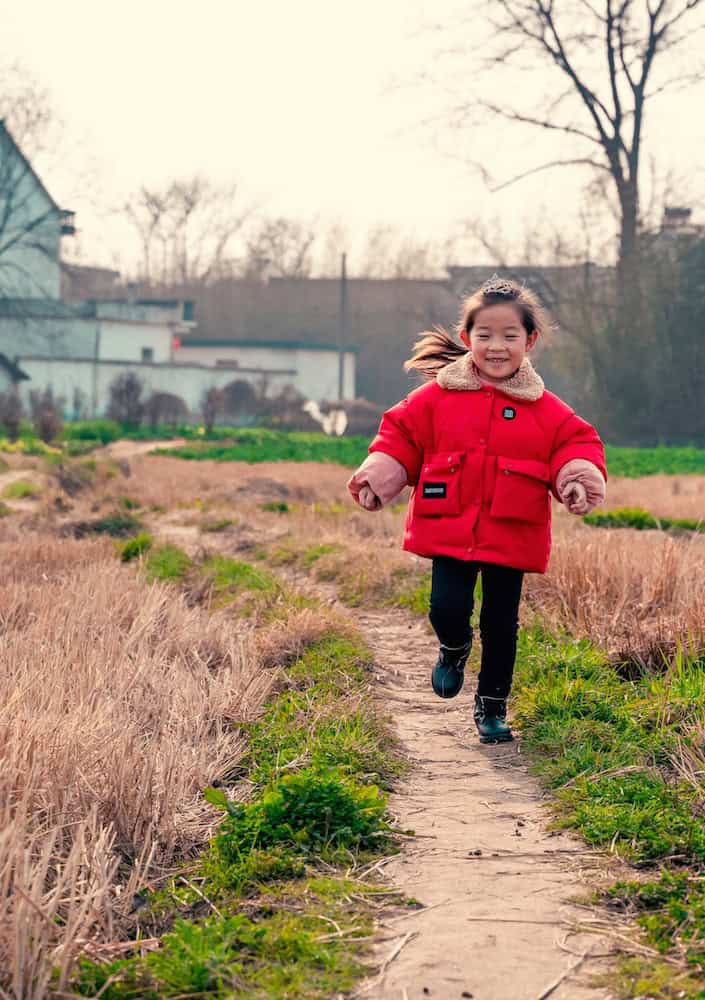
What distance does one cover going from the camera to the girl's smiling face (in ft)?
17.2

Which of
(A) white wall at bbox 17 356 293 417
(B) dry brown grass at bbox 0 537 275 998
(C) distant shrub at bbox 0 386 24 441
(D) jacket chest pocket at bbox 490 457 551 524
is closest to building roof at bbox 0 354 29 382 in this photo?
(A) white wall at bbox 17 356 293 417

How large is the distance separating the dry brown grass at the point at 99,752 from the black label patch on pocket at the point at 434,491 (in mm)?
1042

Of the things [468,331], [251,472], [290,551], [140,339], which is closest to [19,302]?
[140,339]

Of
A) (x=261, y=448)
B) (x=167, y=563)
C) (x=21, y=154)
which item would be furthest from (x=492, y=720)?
(x=21, y=154)

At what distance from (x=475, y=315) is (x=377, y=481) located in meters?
0.75

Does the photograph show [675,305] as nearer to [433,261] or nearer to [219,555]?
[219,555]

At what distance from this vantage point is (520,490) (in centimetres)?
514

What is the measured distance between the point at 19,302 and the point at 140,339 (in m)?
5.50

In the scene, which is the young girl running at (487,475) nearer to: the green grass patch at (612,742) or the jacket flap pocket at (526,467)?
the jacket flap pocket at (526,467)

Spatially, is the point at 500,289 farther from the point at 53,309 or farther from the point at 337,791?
the point at 53,309

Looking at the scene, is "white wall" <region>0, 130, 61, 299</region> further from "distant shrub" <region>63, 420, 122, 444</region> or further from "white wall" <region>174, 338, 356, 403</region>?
"distant shrub" <region>63, 420, 122, 444</region>

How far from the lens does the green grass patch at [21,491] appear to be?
17425mm

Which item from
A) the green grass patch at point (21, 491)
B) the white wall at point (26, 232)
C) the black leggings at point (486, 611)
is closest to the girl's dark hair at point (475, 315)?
the black leggings at point (486, 611)

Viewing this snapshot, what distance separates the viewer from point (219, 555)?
1062 centimetres
